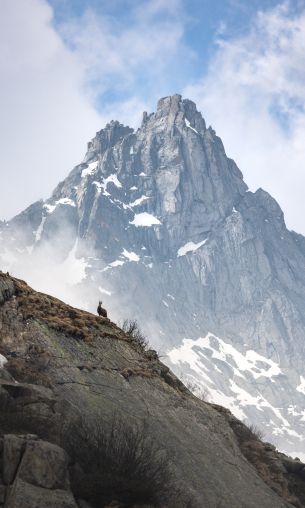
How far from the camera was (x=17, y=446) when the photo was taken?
14.6 m

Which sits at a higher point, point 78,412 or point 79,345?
point 79,345

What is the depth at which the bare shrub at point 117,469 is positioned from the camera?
15.6m

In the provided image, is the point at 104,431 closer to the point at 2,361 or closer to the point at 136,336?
the point at 2,361

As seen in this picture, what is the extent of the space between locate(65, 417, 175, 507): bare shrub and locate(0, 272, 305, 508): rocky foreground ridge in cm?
3

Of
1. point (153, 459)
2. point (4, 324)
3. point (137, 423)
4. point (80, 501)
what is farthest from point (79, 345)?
point (80, 501)

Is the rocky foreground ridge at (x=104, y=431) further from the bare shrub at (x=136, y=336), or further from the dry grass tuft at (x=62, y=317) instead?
the bare shrub at (x=136, y=336)

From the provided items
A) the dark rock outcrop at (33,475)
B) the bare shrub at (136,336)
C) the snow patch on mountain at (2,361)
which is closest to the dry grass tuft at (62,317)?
the bare shrub at (136,336)

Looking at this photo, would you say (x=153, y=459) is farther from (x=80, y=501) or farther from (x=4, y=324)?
(x=4, y=324)

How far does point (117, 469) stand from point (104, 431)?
1703 millimetres

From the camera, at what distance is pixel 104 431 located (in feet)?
58.0

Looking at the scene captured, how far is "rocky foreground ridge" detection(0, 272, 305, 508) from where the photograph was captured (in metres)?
14.8

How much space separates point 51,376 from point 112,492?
235 inches

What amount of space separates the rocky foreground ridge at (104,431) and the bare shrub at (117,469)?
3 cm

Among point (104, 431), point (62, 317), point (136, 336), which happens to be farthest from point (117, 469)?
point (136, 336)
